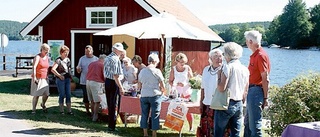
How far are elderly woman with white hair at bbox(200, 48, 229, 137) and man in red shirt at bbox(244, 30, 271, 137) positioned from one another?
49 centimetres

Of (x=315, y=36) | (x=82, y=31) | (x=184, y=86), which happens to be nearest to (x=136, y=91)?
(x=184, y=86)

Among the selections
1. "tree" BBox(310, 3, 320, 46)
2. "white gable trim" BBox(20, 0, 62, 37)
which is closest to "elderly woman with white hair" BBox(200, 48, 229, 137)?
"white gable trim" BBox(20, 0, 62, 37)

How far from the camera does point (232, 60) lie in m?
5.53

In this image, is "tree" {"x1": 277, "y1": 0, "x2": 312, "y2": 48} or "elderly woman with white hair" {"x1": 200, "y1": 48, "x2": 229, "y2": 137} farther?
"tree" {"x1": 277, "y1": 0, "x2": 312, "y2": 48}

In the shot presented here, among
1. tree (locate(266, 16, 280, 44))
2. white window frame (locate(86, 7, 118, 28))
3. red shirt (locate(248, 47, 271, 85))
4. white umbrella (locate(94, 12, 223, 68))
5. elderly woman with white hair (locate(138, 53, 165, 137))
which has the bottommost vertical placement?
elderly woman with white hair (locate(138, 53, 165, 137))

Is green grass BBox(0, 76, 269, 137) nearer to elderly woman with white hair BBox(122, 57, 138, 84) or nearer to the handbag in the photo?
elderly woman with white hair BBox(122, 57, 138, 84)

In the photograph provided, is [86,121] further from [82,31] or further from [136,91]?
[82,31]

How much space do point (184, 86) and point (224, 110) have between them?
105 inches

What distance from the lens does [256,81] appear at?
6.13 meters

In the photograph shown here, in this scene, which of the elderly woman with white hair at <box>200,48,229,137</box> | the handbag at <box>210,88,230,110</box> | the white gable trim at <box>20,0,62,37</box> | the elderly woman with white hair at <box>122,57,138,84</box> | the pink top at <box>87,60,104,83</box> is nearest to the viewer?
the handbag at <box>210,88,230,110</box>

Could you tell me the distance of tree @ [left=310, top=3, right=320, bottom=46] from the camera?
285ft

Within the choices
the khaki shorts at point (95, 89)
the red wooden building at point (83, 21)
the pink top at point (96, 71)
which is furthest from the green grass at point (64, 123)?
the red wooden building at point (83, 21)

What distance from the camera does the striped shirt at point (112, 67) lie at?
24.5 feet

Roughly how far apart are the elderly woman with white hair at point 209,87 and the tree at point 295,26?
282ft
